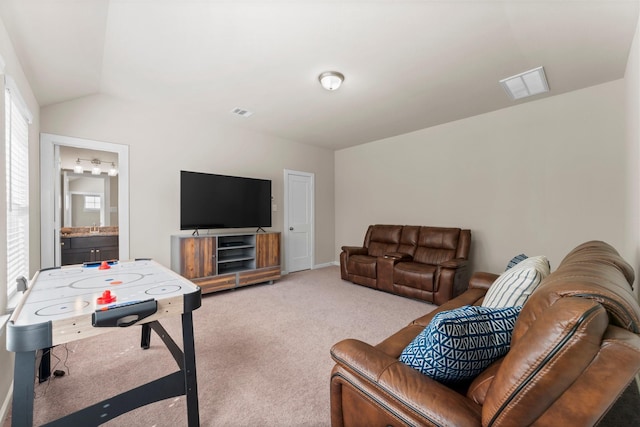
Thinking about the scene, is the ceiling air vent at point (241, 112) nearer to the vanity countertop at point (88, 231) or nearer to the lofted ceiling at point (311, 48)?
the lofted ceiling at point (311, 48)

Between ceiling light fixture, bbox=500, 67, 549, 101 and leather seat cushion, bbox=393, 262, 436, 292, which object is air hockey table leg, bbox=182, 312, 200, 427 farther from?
ceiling light fixture, bbox=500, 67, 549, 101

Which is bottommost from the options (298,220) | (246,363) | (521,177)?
(246,363)

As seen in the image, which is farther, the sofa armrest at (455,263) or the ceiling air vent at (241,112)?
the ceiling air vent at (241,112)

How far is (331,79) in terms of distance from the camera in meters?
2.87

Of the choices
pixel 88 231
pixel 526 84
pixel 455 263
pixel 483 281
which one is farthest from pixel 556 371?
pixel 88 231

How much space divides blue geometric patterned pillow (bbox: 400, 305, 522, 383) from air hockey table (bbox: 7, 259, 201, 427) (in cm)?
118

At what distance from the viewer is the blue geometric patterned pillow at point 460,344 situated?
0.98 metres

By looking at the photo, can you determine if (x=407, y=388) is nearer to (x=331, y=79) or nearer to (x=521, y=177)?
(x=331, y=79)

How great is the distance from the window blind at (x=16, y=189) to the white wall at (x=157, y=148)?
0.96 m

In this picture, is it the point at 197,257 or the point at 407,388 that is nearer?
the point at 407,388

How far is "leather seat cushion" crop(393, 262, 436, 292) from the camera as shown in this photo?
3629 mm

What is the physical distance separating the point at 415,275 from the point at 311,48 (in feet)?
9.70

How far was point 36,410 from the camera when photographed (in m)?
1.67

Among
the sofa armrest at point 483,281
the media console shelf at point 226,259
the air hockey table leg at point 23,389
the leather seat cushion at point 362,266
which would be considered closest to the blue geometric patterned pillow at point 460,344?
the air hockey table leg at point 23,389
